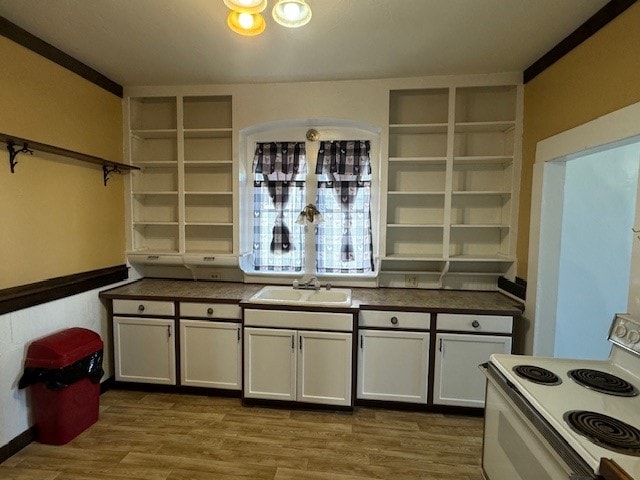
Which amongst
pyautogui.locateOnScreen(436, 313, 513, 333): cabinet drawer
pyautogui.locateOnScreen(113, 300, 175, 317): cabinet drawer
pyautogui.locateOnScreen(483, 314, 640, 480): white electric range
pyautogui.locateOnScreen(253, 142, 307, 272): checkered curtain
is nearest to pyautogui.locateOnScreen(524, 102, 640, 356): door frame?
pyautogui.locateOnScreen(436, 313, 513, 333): cabinet drawer

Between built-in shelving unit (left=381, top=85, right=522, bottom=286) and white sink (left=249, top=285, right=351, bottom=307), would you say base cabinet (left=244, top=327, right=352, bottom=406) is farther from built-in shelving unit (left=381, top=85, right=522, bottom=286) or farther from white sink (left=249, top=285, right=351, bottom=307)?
built-in shelving unit (left=381, top=85, right=522, bottom=286)

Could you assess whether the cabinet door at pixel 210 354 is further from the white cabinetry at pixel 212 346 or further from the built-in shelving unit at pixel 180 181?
the built-in shelving unit at pixel 180 181

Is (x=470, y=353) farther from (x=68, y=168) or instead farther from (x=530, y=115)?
(x=68, y=168)

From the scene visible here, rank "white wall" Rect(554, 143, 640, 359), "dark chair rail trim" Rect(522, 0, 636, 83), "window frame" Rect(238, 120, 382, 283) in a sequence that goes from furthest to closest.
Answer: "window frame" Rect(238, 120, 382, 283) → "white wall" Rect(554, 143, 640, 359) → "dark chair rail trim" Rect(522, 0, 636, 83)

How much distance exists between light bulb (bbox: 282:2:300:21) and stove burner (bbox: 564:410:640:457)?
1.85m

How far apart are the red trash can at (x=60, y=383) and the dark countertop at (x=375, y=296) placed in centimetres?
59

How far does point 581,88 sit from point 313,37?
5.51 ft

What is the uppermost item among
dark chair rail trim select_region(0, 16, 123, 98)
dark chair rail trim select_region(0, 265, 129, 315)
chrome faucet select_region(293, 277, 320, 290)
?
dark chair rail trim select_region(0, 16, 123, 98)

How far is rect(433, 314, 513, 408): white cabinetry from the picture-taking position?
2.48m

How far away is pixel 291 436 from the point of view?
7.54 ft

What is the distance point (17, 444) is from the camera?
2.11 m

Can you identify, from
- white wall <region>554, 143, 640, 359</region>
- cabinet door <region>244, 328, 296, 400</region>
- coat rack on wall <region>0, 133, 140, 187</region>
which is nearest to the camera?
coat rack on wall <region>0, 133, 140, 187</region>

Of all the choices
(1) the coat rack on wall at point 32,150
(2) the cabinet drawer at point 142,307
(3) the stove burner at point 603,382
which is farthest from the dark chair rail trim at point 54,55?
(3) the stove burner at point 603,382

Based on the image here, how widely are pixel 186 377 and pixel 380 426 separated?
1583 millimetres
